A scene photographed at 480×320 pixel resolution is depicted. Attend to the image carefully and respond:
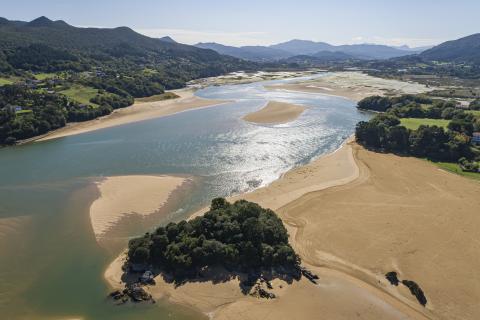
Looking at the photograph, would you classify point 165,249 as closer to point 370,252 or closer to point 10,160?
point 370,252

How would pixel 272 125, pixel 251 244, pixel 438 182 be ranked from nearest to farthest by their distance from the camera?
1. pixel 251 244
2. pixel 438 182
3. pixel 272 125

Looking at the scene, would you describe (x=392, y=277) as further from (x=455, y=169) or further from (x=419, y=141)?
(x=419, y=141)

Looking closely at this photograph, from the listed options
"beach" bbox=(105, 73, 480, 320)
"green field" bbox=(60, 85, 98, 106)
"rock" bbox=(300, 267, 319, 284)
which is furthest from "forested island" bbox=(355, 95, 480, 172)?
"green field" bbox=(60, 85, 98, 106)

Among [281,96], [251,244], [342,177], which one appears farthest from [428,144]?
[281,96]

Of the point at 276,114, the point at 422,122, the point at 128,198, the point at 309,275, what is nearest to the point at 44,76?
the point at 276,114

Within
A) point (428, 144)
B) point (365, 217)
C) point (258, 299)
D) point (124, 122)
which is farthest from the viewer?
point (124, 122)

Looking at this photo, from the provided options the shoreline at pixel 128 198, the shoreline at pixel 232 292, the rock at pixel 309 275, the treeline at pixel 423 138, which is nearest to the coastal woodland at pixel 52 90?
the shoreline at pixel 128 198

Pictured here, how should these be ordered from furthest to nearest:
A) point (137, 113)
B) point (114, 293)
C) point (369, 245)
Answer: point (137, 113), point (369, 245), point (114, 293)
